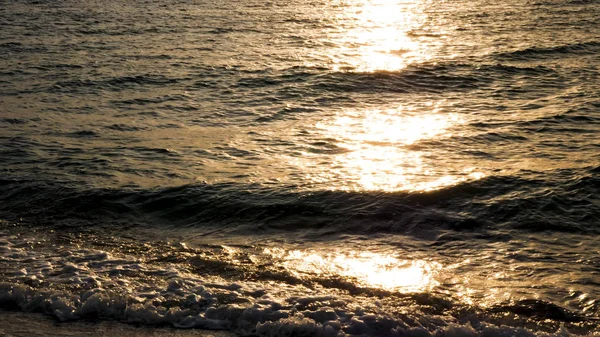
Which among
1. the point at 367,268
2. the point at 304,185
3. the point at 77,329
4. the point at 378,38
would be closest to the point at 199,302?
the point at 77,329

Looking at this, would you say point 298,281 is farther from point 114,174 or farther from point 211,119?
Answer: point 211,119

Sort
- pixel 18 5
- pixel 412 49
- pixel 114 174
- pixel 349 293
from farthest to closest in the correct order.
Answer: pixel 18 5 < pixel 412 49 < pixel 114 174 < pixel 349 293

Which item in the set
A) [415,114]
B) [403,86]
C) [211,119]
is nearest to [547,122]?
[415,114]

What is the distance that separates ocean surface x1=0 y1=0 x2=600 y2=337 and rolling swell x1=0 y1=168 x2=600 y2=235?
0.04 metres

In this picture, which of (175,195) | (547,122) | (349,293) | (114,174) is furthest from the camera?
(547,122)

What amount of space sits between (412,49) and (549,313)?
47.1ft

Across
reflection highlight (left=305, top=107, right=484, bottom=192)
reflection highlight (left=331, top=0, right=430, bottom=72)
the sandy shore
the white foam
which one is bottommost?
the sandy shore

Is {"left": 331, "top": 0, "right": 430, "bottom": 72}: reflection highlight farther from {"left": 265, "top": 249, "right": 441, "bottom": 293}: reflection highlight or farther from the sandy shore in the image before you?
the sandy shore

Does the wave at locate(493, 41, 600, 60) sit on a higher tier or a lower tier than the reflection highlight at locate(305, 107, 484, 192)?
higher

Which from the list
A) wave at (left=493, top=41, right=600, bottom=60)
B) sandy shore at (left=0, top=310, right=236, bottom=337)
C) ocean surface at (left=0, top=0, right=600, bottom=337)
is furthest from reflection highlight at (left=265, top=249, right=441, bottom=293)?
wave at (left=493, top=41, right=600, bottom=60)

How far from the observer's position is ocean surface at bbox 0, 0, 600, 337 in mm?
7109

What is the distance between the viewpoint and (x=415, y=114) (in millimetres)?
14211

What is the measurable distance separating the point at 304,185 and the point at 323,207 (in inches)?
32.0

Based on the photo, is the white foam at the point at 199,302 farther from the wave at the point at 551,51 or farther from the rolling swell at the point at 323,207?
the wave at the point at 551,51
